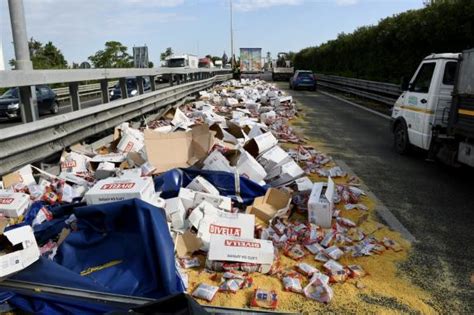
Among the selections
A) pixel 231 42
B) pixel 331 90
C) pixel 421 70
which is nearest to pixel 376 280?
pixel 421 70

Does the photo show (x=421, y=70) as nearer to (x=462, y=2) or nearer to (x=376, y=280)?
(x=376, y=280)

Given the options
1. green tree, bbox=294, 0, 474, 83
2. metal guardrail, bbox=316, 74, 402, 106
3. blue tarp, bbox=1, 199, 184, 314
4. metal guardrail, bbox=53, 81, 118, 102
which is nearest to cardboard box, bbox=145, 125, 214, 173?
blue tarp, bbox=1, 199, 184, 314

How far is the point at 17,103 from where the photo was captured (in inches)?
731

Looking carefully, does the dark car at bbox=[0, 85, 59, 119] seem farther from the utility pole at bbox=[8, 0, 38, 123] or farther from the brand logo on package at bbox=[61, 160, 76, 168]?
the brand logo on package at bbox=[61, 160, 76, 168]

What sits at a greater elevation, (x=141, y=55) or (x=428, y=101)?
(x=141, y=55)

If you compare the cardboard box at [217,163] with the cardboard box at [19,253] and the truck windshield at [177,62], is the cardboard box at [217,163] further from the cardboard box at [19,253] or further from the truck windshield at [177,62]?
the truck windshield at [177,62]

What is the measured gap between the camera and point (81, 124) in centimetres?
637

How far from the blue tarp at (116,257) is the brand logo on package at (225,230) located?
0.67 m

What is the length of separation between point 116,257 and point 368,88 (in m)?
19.8

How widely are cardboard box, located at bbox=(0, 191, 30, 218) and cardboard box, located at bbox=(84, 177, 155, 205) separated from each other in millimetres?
840

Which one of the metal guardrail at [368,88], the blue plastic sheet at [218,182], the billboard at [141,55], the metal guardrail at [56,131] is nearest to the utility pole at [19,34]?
the metal guardrail at [56,131]

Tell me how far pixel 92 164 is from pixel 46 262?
2864 millimetres

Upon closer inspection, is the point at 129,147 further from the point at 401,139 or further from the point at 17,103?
the point at 17,103

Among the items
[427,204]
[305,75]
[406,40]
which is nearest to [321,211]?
[427,204]
